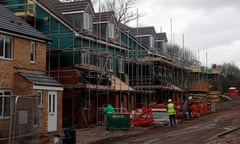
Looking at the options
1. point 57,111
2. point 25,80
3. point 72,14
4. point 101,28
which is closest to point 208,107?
point 101,28

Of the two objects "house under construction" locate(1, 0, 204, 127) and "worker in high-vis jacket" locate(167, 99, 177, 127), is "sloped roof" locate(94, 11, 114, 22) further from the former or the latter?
"worker in high-vis jacket" locate(167, 99, 177, 127)

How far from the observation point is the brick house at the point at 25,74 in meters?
22.2

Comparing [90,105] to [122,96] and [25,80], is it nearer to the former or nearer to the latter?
[122,96]

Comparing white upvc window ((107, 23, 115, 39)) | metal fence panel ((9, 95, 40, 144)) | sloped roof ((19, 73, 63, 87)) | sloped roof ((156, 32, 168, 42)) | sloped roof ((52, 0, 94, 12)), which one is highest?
sloped roof ((52, 0, 94, 12))

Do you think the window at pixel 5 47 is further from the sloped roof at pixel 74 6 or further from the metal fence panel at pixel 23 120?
the sloped roof at pixel 74 6

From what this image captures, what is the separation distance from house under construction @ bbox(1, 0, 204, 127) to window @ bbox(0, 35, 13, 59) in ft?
18.0

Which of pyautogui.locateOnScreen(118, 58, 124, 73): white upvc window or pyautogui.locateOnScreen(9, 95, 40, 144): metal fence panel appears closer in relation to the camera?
pyautogui.locateOnScreen(9, 95, 40, 144): metal fence panel

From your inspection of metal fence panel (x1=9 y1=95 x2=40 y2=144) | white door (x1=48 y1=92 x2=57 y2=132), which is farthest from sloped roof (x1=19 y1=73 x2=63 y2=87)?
metal fence panel (x1=9 y1=95 x2=40 y2=144)

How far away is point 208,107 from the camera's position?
42031mm

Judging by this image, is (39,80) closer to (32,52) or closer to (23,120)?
(32,52)

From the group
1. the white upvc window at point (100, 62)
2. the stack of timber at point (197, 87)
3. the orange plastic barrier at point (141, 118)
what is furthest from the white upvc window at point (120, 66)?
the stack of timber at point (197, 87)

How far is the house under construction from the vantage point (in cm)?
2933

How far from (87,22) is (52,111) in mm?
10890

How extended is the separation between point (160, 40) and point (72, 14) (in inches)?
790
